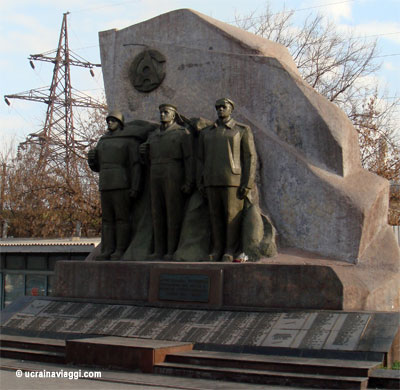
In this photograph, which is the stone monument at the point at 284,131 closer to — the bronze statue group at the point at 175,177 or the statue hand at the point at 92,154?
the bronze statue group at the point at 175,177

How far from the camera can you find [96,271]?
30.7 feet

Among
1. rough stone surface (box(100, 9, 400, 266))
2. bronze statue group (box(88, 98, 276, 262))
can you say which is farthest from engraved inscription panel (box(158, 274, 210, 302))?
rough stone surface (box(100, 9, 400, 266))

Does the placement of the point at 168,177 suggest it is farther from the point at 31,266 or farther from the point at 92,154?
the point at 31,266

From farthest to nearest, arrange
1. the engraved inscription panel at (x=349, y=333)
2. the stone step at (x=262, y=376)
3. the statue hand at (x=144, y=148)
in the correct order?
1. the statue hand at (x=144, y=148)
2. the engraved inscription panel at (x=349, y=333)
3. the stone step at (x=262, y=376)

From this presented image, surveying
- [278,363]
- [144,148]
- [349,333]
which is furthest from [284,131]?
[278,363]

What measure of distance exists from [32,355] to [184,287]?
6.00 feet

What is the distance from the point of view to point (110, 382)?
21.5ft

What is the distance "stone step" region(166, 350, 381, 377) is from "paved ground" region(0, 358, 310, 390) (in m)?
0.30

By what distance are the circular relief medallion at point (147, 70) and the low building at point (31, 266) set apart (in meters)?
4.44

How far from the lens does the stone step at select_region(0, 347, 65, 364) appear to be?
302 inches

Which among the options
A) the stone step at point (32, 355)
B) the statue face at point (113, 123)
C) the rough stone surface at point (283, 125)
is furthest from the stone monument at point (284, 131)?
the stone step at point (32, 355)

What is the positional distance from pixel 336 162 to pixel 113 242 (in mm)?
3185

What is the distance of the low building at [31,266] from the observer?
46.4 feet

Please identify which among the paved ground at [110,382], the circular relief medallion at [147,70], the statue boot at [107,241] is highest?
the circular relief medallion at [147,70]
